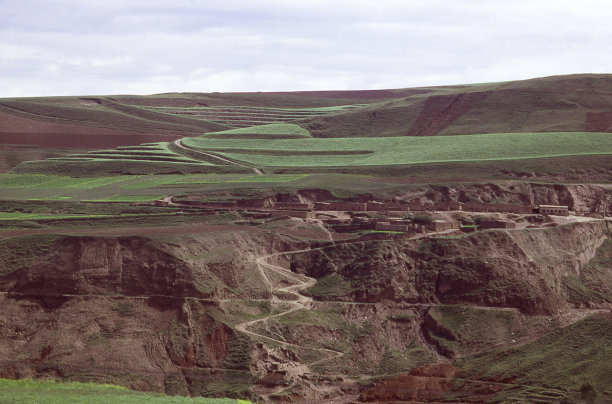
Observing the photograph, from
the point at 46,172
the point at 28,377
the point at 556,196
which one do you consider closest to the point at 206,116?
the point at 46,172

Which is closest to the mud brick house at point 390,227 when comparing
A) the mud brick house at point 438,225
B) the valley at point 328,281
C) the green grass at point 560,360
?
the valley at point 328,281

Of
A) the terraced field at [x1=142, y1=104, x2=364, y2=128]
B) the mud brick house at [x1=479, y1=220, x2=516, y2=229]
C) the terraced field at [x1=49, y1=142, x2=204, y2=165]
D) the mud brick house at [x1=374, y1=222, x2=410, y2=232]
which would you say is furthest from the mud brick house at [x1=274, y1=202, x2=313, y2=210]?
the terraced field at [x1=142, y1=104, x2=364, y2=128]

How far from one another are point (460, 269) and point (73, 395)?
2856 centimetres

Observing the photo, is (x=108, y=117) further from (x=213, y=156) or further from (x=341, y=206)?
(x=341, y=206)

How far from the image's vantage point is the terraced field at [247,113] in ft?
518

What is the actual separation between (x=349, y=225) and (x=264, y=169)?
33.5m

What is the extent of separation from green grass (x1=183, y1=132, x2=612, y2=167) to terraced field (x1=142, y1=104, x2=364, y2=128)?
95.4 feet

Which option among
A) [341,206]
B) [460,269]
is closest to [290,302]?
Result: [460,269]

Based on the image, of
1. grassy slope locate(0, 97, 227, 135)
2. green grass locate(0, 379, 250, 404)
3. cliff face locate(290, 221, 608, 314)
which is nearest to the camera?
green grass locate(0, 379, 250, 404)

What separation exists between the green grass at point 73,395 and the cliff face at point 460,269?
19027mm

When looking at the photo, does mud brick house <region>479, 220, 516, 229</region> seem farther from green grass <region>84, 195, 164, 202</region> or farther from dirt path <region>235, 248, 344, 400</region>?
green grass <region>84, 195, 164, 202</region>

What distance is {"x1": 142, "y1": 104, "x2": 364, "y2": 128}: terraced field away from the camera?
158 meters

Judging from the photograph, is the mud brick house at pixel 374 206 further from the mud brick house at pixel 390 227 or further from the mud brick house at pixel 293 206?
the mud brick house at pixel 390 227

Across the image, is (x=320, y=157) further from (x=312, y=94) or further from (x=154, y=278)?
(x=312, y=94)
